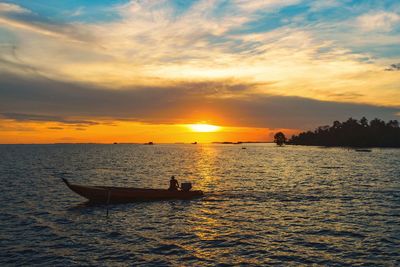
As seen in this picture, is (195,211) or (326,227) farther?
(195,211)

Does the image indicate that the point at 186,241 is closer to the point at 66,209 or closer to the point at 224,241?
the point at 224,241

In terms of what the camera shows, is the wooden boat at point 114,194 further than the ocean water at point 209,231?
Yes

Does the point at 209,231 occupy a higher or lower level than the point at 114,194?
lower

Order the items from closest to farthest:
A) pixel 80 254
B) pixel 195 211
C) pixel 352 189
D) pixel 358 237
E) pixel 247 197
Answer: pixel 80 254 → pixel 358 237 → pixel 195 211 → pixel 247 197 → pixel 352 189

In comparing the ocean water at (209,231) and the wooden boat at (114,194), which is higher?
the wooden boat at (114,194)

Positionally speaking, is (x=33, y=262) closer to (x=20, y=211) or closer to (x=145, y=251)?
(x=145, y=251)

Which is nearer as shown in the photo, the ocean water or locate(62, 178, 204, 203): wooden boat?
the ocean water

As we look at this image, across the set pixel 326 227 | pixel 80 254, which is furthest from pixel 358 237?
pixel 80 254

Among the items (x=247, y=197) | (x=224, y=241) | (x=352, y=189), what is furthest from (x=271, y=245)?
(x=352, y=189)

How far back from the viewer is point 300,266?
20.1m

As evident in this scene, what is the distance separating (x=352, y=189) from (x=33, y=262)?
4481 cm

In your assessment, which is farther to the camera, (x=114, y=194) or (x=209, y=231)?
(x=114, y=194)

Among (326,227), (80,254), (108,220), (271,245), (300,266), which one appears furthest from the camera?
(108,220)

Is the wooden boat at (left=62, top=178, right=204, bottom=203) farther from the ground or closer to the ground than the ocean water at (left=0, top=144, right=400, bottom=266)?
farther from the ground
